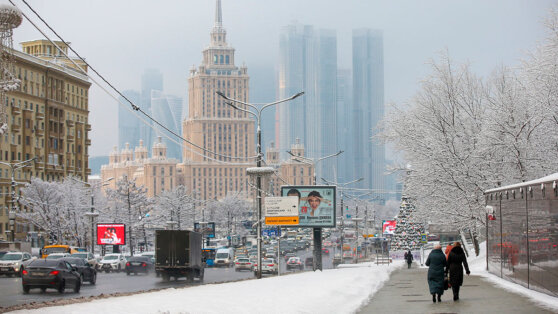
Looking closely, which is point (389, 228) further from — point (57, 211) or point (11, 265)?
point (11, 265)

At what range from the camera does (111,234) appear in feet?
253

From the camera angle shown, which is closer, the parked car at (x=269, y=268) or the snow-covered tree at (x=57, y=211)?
the parked car at (x=269, y=268)

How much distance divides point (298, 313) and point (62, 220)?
3016 inches

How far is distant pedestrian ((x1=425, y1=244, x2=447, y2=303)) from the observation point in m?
20.3

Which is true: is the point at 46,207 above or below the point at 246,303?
above

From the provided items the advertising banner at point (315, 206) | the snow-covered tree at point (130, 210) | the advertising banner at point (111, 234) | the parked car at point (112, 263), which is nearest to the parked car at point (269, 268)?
the advertising banner at point (315, 206)

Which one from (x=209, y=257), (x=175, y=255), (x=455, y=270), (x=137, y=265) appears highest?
(x=455, y=270)

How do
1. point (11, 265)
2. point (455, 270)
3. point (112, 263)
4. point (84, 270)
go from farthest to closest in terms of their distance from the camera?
1. point (112, 263)
2. point (11, 265)
3. point (84, 270)
4. point (455, 270)

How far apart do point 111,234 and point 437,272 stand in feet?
197

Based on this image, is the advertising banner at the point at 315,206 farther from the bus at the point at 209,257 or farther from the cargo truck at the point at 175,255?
the bus at the point at 209,257

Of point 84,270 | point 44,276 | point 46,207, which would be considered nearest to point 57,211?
point 46,207

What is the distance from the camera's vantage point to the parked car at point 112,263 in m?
64.0

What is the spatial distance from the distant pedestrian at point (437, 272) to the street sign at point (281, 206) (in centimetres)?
2716

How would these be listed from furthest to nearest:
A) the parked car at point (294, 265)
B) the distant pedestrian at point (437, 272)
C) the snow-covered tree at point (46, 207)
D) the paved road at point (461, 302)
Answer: the snow-covered tree at point (46, 207)
the parked car at point (294, 265)
the distant pedestrian at point (437, 272)
the paved road at point (461, 302)
